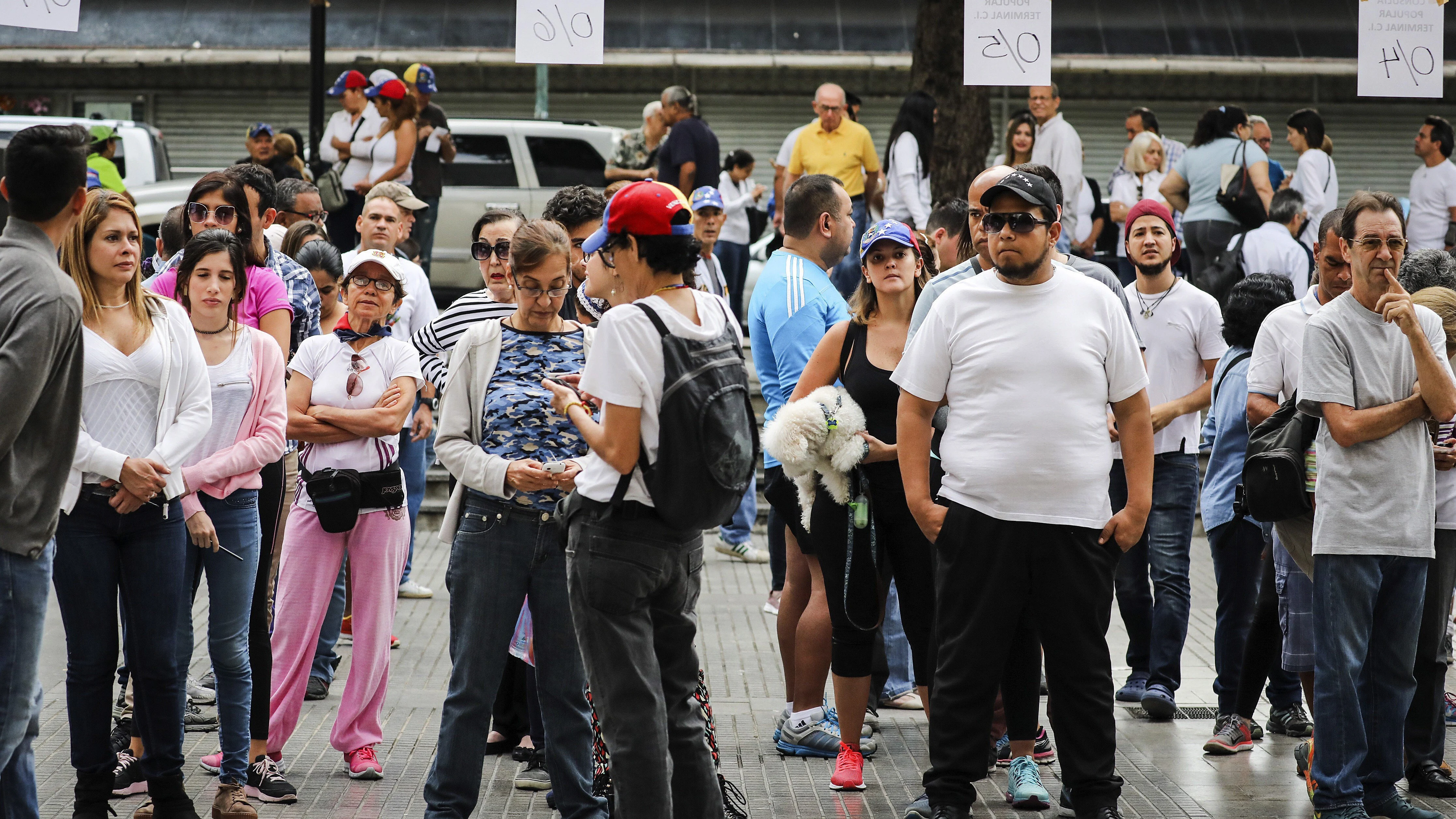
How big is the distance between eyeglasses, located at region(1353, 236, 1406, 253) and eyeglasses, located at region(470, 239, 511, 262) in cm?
Answer: 343

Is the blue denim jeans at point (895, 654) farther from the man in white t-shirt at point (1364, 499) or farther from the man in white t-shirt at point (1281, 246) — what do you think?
the man in white t-shirt at point (1281, 246)

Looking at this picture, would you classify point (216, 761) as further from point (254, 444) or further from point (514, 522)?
point (514, 522)

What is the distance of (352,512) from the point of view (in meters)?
5.74

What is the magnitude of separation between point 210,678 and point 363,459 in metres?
1.76

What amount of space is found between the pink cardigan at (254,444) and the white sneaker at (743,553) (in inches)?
A: 204

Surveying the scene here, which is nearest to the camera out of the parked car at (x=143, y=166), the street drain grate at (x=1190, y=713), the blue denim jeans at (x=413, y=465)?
the street drain grate at (x=1190, y=713)

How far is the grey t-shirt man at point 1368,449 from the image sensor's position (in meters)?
4.93

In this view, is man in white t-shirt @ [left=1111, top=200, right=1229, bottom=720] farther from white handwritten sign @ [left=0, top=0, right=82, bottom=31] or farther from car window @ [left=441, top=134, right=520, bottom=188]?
car window @ [left=441, top=134, right=520, bottom=188]

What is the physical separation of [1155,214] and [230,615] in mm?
4423

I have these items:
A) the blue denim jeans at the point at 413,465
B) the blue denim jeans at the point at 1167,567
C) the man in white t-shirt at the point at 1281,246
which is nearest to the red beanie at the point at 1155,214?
the blue denim jeans at the point at 1167,567

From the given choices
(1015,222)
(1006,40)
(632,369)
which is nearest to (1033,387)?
(1015,222)

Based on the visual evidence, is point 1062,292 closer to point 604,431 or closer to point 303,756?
point 604,431

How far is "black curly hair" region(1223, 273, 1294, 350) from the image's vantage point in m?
6.31

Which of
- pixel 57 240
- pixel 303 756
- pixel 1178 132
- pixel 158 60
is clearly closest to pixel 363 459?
pixel 303 756
